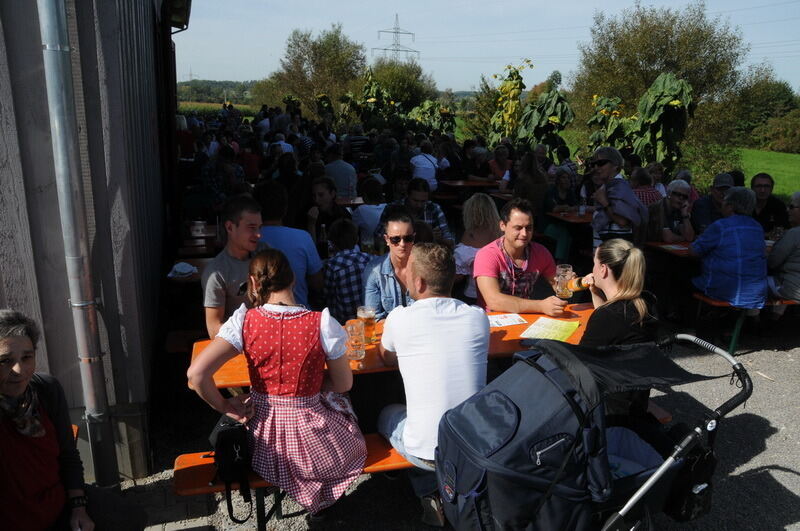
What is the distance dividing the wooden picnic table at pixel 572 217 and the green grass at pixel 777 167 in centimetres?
1401

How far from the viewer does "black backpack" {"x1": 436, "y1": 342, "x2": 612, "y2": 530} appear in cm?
230

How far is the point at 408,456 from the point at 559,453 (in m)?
0.86

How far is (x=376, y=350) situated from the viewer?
11.1 feet

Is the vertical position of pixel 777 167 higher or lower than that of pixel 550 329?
lower

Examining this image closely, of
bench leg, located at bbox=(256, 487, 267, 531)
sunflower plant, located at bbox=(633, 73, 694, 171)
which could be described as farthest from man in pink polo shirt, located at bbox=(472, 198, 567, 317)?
sunflower plant, located at bbox=(633, 73, 694, 171)

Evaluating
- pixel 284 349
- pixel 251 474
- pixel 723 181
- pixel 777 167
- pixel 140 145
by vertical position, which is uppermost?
pixel 140 145

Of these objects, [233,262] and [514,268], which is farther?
[514,268]

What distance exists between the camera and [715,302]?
211 inches

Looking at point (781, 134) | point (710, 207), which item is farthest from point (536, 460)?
point (781, 134)

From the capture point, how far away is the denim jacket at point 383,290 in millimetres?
Answer: 3932

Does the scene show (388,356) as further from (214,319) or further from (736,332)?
(736,332)

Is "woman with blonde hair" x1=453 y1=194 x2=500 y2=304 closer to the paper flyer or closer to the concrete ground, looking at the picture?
the paper flyer

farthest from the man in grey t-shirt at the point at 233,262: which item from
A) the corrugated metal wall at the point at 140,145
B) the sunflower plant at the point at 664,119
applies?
the sunflower plant at the point at 664,119

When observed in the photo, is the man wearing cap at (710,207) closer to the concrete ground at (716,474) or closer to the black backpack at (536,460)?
the concrete ground at (716,474)
